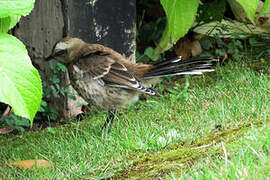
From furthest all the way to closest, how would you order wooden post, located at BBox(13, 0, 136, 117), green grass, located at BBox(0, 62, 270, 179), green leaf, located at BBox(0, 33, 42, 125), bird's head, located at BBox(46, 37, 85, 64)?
wooden post, located at BBox(13, 0, 136, 117)
bird's head, located at BBox(46, 37, 85, 64)
green grass, located at BBox(0, 62, 270, 179)
green leaf, located at BBox(0, 33, 42, 125)

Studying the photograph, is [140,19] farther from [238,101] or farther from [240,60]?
[238,101]

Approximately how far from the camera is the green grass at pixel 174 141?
2.71 m

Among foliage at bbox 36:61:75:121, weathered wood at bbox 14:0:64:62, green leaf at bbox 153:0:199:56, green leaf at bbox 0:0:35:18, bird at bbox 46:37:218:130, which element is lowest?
foliage at bbox 36:61:75:121

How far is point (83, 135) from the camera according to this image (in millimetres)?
4133

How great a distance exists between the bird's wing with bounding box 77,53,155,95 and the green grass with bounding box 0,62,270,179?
Result: 35 centimetres

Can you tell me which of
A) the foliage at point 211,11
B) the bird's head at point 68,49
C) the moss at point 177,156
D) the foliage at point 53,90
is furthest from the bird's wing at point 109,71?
the foliage at point 211,11

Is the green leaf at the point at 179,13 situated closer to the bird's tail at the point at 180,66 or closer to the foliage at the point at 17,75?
the bird's tail at the point at 180,66

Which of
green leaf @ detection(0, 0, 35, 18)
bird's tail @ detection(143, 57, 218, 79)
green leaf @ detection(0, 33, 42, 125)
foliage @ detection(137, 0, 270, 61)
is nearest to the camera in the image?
green leaf @ detection(0, 33, 42, 125)

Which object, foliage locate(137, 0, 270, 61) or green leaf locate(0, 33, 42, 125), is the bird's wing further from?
green leaf locate(0, 33, 42, 125)

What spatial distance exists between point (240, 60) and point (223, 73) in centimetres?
55

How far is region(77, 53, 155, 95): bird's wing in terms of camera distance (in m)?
4.32

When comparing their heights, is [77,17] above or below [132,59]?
above

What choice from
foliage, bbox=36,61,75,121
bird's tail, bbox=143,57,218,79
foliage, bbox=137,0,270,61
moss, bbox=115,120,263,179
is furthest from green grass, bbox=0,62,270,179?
foliage, bbox=137,0,270,61

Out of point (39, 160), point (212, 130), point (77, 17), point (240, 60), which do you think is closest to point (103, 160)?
point (39, 160)
